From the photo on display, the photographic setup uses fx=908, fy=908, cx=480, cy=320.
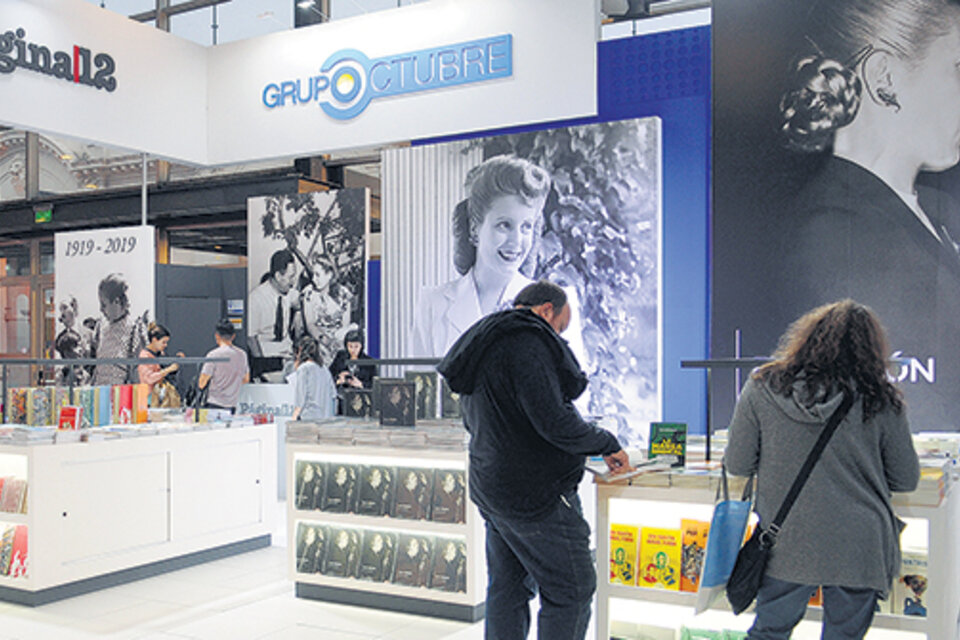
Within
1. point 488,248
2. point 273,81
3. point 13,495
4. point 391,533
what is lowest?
point 391,533

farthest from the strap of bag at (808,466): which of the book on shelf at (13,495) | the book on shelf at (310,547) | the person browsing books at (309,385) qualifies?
the person browsing books at (309,385)

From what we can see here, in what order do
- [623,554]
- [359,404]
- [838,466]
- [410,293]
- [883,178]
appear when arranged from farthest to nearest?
[410,293] → [883,178] → [359,404] → [623,554] → [838,466]

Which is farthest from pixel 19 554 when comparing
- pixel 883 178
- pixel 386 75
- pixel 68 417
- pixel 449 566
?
pixel 883 178

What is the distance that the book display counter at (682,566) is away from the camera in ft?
9.21

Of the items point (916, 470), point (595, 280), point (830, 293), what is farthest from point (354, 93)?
point (916, 470)

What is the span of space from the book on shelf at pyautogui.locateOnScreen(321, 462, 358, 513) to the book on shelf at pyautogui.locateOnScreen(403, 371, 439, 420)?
475mm

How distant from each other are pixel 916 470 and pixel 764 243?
4163 mm

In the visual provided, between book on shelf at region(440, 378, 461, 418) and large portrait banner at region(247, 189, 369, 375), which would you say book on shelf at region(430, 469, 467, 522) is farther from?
large portrait banner at region(247, 189, 369, 375)

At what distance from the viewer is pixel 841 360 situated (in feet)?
8.05

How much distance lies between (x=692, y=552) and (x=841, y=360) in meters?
1.02

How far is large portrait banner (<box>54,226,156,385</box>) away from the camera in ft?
28.8

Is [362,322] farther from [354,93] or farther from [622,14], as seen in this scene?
[622,14]

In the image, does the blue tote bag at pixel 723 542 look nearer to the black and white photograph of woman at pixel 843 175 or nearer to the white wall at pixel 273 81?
the black and white photograph of woman at pixel 843 175

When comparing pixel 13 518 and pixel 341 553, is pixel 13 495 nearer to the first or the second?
pixel 13 518
